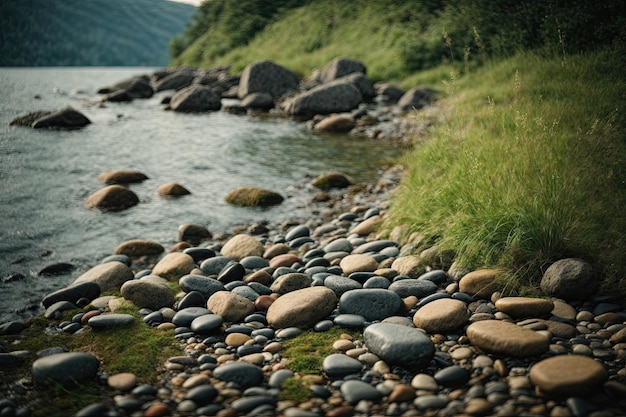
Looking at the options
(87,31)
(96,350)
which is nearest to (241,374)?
(96,350)

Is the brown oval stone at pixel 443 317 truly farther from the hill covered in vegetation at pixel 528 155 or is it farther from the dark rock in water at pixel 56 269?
the dark rock in water at pixel 56 269

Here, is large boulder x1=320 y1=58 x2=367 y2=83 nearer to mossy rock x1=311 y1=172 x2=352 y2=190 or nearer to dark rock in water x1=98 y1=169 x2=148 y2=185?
mossy rock x1=311 y1=172 x2=352 y2=190

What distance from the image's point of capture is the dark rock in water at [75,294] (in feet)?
12.6

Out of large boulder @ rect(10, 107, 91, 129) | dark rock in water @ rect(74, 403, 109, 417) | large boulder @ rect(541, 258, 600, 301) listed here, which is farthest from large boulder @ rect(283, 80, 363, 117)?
dark rock in water @ rect(74, 403, 109, 417)

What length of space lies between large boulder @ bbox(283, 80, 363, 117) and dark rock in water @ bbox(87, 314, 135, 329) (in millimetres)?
10365

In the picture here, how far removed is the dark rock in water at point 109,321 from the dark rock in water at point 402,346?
69.4 inches

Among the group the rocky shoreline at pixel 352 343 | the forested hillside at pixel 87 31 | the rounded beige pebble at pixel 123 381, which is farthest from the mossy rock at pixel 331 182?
the forested hillside at pixel 87 31

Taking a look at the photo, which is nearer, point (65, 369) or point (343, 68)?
point (65, 369)

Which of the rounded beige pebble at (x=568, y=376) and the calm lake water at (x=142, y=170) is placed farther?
the calm lake water at (x=142, y=170)

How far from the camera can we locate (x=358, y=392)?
7.97 feet

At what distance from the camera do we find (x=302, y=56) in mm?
21484

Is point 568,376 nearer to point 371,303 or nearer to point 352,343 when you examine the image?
point 352,343

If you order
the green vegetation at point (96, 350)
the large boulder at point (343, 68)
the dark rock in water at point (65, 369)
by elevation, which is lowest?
the green vegetation at point (96, 350)

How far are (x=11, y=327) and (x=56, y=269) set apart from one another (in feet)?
4.08
